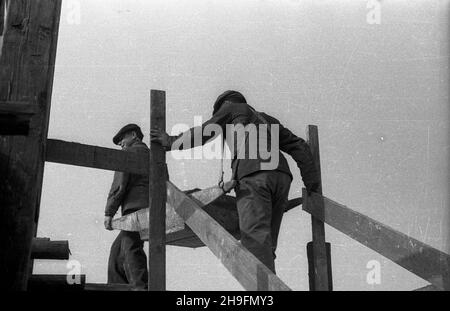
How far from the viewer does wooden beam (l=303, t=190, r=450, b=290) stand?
393 centimetres

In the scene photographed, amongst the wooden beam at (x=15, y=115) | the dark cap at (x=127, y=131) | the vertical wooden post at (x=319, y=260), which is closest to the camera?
the wooden beam at (x=15, y=115)

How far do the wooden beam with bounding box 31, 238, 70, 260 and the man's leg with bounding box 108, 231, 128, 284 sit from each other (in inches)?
91.9

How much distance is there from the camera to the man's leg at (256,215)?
184 inches

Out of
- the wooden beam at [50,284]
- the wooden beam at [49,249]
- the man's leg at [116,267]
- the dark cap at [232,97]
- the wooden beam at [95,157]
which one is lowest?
the wooden beam at [50,284]

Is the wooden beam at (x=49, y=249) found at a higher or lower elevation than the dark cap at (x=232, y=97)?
lower

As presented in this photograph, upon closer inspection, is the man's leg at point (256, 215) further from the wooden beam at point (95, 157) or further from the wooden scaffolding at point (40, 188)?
the wooden beam at point (95, 157)

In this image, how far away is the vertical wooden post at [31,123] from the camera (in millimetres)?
3404

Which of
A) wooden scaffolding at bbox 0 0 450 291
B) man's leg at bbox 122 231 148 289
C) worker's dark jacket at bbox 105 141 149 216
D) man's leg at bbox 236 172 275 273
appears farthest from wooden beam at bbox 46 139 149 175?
man's leg at bbox 122 231 148 289

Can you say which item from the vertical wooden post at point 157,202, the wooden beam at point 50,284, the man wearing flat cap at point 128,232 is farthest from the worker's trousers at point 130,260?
the wooden beam at point 50,284

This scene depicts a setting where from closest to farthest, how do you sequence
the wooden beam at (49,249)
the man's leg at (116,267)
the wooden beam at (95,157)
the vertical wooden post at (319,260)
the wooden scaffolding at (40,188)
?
the wooden scaffolding at (40,188) < the wooden beam at (49,249) < the wooden beam at (95,157) < the vertical wooden post at (319,260) < the man's leg at (116,267)

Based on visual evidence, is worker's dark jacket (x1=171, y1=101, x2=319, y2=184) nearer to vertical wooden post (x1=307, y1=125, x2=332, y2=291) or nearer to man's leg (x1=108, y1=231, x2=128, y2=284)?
vertical wooden post (x1=307, y1=125, x2=332, y2=291)

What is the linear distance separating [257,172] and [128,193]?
2.03 meters

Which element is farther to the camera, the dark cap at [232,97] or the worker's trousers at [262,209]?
the dark cap at [232,97]
